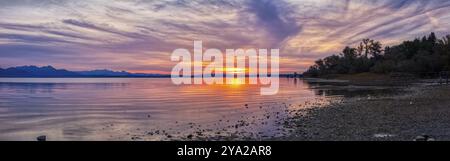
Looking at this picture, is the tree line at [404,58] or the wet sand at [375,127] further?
the tree line at [404,58]

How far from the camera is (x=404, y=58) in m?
144

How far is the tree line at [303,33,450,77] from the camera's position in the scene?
11550cm

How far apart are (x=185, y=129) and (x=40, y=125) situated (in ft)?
30.9

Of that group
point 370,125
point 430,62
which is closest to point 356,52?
point 430,62

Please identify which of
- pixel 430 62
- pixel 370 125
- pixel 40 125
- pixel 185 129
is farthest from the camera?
pixel 430 62

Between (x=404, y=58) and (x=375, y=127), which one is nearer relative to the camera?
(x=375, y=127)

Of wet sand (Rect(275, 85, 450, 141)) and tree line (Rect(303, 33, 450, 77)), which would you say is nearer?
wet sand (Rect(275, 85, 450, 141))

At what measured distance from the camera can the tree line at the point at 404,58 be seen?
379 ft

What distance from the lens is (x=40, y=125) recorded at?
2380 cm
